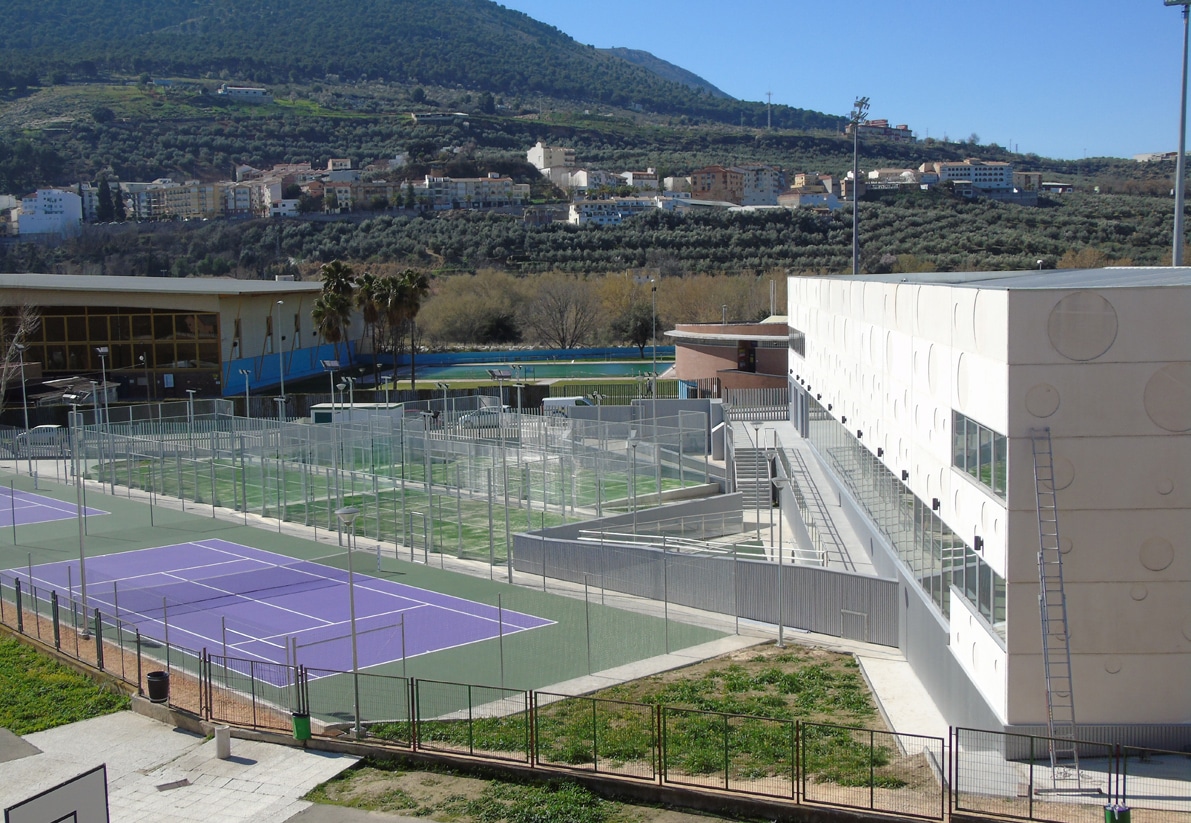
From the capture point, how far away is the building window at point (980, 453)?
1611 centimetres

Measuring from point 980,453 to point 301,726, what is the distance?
1124cm

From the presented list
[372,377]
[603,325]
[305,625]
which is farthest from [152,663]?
[603,325]

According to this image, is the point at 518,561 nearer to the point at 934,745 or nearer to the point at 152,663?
the point at 152,663

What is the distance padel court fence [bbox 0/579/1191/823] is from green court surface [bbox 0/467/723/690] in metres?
1.84

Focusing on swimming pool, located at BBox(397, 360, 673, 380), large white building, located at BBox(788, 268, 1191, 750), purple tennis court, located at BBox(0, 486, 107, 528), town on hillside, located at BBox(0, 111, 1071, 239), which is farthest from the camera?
town on hillside, located at BBox(0, 111, 1071, 239)

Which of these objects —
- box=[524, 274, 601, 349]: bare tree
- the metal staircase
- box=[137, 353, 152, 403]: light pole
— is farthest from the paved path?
box=[524, 274, 601, 349]: bare tree

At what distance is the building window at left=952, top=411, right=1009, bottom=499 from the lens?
16109mm

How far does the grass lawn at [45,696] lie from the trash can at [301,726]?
15.3 ft

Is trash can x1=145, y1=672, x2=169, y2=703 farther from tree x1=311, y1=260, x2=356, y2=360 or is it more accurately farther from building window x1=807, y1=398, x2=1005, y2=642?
tree x1=311, y1=260, x2=356, y2=360

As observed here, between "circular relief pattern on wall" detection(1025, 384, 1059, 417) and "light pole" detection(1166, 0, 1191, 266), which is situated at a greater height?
"light pole" detection(1166, 0, 1191, 266)

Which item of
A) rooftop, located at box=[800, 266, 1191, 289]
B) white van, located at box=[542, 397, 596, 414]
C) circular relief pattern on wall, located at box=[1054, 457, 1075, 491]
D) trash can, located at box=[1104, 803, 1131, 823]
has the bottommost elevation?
trash can, located at box=[1104, 803, 1131, 823]

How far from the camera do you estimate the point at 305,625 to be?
86.4 feet

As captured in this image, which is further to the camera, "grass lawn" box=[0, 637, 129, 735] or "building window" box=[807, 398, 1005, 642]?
"grass lawn" box=[0, 637, 129, 735]

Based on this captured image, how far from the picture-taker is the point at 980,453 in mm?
17078
